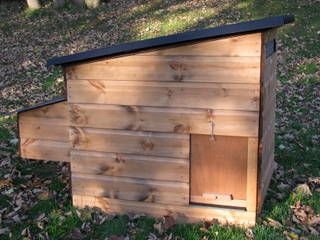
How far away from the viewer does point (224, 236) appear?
4.75 m

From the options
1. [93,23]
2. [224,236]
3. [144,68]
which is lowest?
[224,236]

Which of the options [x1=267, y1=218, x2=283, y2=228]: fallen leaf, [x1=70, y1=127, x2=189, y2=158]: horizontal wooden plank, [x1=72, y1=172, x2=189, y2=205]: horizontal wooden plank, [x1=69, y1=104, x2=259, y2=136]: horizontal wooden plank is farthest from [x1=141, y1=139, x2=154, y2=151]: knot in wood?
[x1=267, y1=218, x2=283, y2=228]: fallen leaf

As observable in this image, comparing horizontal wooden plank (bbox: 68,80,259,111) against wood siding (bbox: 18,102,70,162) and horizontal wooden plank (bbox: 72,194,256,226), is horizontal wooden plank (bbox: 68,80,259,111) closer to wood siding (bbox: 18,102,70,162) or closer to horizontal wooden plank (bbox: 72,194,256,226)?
wood siding (bbox: 18,102,70,162)

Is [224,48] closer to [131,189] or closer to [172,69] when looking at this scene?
[172,69]

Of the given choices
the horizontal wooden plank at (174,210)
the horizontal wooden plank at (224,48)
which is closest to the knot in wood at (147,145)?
the horizontal wooden plank at (174,210)

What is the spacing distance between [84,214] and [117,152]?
0.72 m

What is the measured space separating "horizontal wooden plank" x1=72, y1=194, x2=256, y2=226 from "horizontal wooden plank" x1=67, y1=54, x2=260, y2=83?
4.05ft

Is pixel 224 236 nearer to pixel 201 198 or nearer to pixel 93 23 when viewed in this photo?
pixel 201 198

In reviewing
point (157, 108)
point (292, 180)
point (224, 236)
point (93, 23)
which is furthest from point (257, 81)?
point (93, 23)

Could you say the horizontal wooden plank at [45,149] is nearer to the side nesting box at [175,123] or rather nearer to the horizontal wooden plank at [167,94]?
the side nesting box at [175,123]

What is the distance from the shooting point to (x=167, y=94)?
4.87 meters

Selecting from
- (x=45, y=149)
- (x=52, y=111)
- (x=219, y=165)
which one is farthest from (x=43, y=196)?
(x=219, y=165)

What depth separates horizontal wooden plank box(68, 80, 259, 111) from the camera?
4672mm

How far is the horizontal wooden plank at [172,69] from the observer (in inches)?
182
